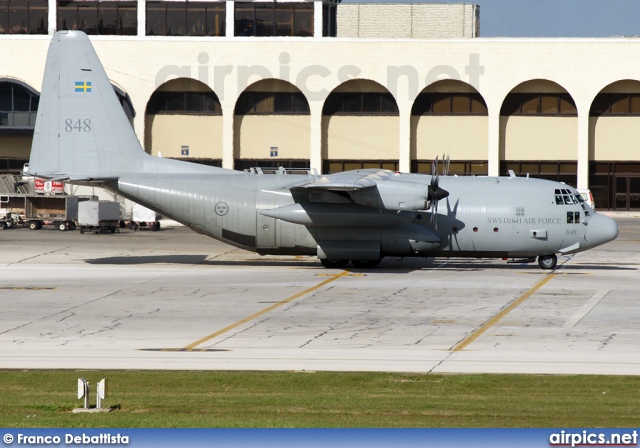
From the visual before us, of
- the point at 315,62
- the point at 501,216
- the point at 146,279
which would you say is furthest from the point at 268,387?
the point at 315,62

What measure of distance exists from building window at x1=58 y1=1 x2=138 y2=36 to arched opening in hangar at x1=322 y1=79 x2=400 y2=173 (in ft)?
58.5

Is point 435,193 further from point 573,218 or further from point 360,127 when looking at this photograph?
point 360,127

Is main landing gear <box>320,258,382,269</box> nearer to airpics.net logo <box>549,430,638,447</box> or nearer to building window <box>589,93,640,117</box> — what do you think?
airpics.net logo <box>549,430,638,447</box>

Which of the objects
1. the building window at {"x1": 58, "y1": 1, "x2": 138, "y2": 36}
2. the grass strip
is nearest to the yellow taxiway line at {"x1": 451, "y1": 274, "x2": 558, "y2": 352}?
the grass strip

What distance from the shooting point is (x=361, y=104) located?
80438mm

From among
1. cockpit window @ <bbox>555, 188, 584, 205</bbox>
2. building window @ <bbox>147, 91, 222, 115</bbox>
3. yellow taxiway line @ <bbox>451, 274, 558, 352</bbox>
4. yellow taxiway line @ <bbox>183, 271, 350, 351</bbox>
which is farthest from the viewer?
building window @ <bbox>147, 91, 222, 115</bbox>

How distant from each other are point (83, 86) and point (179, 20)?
3896 cm

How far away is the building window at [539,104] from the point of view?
7988cm

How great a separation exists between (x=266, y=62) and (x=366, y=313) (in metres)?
50.3

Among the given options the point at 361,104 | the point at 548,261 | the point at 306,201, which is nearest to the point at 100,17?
the point at 361,104

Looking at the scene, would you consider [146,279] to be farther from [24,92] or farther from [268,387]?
[24,92]

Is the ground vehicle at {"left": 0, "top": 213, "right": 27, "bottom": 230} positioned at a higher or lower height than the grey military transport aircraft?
lower

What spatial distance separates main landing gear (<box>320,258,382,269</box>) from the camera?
43.4 metres

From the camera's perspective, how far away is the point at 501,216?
42344 mm
